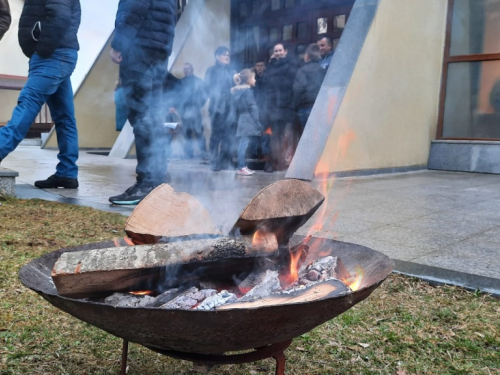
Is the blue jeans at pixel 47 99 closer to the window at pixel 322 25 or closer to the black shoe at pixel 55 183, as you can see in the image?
the black shoe at pixel 55 183

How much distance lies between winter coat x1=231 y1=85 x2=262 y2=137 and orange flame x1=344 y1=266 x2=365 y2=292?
18.9 ft

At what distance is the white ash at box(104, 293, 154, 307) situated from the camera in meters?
1.46

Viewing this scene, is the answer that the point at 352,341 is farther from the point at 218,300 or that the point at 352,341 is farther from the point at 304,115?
the point at 304,115

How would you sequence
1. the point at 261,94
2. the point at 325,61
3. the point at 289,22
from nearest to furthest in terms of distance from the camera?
the point at 325,61, the point at 261,94, the point at 289,22

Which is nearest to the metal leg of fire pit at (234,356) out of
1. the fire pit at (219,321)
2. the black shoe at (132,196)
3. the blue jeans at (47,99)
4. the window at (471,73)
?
the fire pit at (219,321)

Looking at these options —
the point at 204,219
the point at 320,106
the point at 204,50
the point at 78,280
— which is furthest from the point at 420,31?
the point at 78,280

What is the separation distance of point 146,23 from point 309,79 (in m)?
3.85

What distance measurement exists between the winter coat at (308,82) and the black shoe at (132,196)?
367 cm

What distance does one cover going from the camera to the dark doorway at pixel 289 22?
942 centimetres

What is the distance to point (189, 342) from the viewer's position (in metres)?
1.24

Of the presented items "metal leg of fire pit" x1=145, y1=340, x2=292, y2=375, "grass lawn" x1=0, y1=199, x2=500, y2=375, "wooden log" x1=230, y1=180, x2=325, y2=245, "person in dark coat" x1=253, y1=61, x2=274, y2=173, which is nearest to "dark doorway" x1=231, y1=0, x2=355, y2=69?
"person in dark coat" x1=253, y1=61, x2=274, y2=173

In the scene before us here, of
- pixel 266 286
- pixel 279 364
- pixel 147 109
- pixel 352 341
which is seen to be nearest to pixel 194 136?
pixel 147 109

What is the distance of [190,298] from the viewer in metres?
1.50

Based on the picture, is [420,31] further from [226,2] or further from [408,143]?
[226,2]
